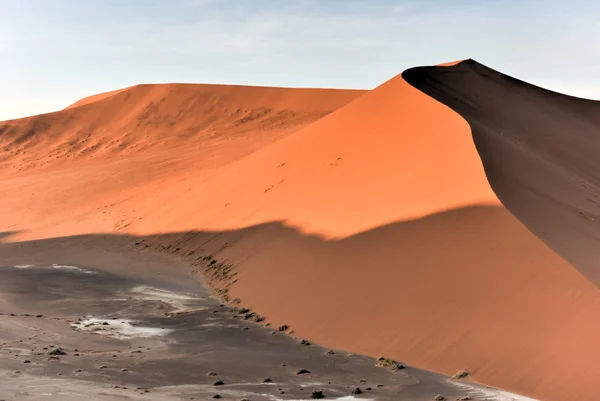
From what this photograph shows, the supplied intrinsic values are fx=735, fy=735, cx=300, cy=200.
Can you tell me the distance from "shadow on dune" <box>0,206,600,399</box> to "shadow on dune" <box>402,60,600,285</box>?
74 cm

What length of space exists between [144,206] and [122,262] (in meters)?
9.41

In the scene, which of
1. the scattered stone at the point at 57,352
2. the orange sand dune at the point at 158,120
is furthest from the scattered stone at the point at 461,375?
the orange sand dune at the point at 158,120

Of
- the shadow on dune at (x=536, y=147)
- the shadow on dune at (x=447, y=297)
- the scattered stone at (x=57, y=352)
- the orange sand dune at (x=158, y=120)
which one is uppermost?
the orange sand dune at (x=158, y=120)

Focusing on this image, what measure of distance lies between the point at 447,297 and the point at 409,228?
2760mm

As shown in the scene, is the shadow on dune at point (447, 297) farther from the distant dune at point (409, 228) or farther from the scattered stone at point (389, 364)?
the scattered stone at point (389, 364)

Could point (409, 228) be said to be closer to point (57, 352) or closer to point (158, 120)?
point (57, 352)

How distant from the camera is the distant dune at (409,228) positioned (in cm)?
996

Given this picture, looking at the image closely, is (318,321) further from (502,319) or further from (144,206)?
(144,206)

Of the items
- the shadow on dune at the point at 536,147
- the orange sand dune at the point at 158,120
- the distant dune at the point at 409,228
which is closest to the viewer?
the distant dune at the point at 409,228

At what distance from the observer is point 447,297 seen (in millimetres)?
11125

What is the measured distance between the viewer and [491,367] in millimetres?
9359

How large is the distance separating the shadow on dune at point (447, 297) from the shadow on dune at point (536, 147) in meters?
0.74

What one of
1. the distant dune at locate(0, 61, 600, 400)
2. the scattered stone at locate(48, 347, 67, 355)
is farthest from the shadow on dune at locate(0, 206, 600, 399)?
the scattered stone at locate(48, 347, 67, 355)

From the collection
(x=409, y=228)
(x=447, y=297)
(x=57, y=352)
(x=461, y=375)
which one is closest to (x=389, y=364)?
(x=461, y=375)
